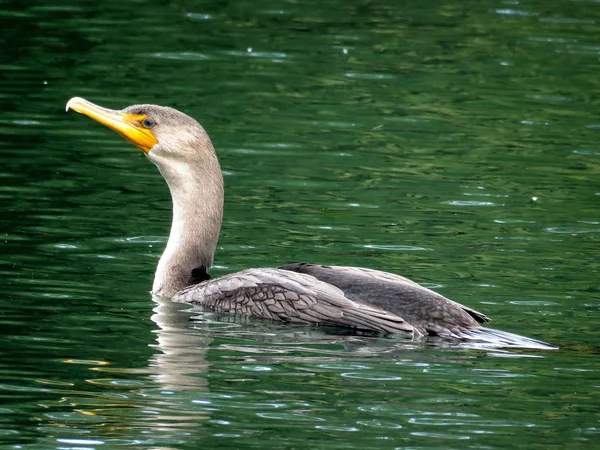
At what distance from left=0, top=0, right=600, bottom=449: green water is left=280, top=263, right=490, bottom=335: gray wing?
0.86 feet

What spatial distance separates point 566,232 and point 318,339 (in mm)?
3524

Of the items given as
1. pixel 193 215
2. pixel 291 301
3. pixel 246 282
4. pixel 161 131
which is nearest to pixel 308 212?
pixel 193 215

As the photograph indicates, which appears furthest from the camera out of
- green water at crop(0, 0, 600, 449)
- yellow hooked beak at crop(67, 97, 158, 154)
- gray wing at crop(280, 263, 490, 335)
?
yellow hooked beak at crop(67, 97, 158, 154)

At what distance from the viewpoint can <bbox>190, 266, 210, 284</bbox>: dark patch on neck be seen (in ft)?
35.3

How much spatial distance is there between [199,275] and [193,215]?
16.0 inches

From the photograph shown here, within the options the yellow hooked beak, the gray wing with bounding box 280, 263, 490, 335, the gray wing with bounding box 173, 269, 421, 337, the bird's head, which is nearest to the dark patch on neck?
the gray wing with bounding box 173, 269, 421, 337

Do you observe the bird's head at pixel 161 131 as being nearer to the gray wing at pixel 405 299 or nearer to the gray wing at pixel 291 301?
the gray wing at pixel 291 301

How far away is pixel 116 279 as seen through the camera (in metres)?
10.9

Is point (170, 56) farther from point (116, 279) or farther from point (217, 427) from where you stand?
point (217, 427)

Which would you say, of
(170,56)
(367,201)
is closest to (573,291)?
(367,201)

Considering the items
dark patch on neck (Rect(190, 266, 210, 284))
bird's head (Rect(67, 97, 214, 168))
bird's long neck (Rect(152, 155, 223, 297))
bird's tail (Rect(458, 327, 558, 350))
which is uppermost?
bird's head (Rect(67, 97, 214, 168))

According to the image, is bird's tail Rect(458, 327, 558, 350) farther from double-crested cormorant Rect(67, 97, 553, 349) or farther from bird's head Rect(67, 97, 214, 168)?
bird's head Rect(67, 97, 214, 168)

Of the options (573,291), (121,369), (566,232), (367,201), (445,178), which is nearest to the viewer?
(121,369)

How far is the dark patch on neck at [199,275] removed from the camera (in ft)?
35.3
